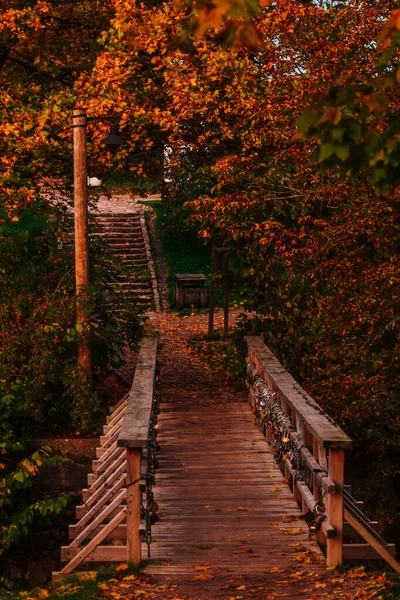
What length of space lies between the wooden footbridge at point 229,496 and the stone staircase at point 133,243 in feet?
45.9

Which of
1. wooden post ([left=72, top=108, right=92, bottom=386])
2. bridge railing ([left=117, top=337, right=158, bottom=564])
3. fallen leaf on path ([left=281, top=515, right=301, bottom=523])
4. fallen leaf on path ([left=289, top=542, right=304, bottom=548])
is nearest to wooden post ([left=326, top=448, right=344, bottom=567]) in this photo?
fallen leaf on path ([left=289, top=542, right=304, bottom=548])

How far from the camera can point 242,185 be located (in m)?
15.2

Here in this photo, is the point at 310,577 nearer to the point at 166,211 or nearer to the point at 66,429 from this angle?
the point at 66,429

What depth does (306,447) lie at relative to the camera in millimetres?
9703

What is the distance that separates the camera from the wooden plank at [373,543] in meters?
8.30

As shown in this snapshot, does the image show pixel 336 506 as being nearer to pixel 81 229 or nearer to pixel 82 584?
pixel 82 584

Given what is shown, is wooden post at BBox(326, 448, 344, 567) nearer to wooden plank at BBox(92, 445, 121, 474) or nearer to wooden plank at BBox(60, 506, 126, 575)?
wooden plank at BBox(60, 506, 126, 575)

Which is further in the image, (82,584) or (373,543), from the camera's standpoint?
(373,543)

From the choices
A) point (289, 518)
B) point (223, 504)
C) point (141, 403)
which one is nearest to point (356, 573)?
point (289, 518)

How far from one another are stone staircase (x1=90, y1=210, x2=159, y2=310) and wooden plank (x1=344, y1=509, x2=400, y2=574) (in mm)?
18298

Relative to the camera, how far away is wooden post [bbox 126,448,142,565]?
8359 mm

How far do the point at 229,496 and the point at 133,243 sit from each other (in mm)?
20142

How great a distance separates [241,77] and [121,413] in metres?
4.75

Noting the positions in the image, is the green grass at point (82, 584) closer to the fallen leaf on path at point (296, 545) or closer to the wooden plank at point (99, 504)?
the wooden plank at point (99, 504)
